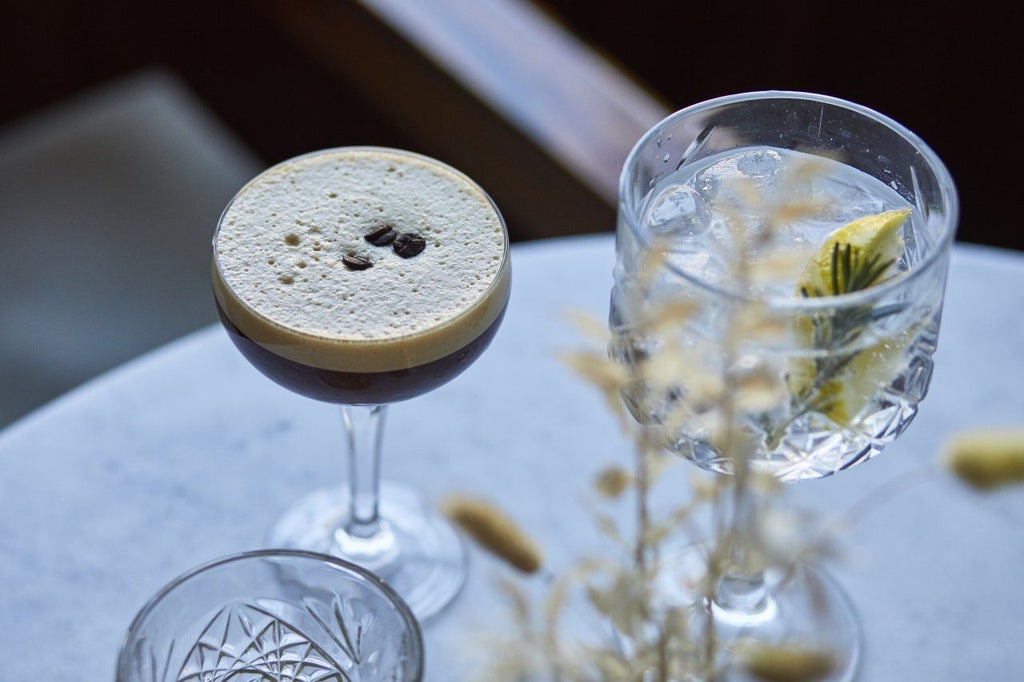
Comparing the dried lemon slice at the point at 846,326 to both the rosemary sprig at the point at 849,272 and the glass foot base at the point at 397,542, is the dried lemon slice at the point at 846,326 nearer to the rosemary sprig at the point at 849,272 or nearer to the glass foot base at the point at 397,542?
the rosemary sprig at the point at 849,272

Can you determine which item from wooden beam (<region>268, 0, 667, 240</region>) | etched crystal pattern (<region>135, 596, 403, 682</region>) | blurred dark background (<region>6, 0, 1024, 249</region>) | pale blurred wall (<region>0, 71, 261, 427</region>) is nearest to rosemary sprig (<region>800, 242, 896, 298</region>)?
etched crystal pattern (<region>135, 596, 403, 682</region>)

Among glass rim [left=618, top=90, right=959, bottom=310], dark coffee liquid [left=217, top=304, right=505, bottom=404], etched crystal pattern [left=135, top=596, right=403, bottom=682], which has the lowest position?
etched crystal pattern [left=135, top=596, right=403, bottom=682]

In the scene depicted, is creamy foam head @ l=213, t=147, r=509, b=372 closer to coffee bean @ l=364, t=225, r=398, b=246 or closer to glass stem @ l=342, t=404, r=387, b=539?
coffee bean @ l=364, t=225, r=398, b=246

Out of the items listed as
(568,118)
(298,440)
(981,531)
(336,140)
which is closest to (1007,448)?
(981,531)

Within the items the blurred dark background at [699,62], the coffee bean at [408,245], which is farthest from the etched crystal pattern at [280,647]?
the blurred dark background at [699,62]

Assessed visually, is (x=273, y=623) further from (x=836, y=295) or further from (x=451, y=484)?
(x=836, y=295)

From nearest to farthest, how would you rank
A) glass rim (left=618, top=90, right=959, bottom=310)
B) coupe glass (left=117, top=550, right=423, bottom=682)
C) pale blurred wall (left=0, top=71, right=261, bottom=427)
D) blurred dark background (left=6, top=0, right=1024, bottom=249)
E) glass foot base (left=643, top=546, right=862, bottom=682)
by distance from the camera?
glass rim (left=618, top=90, right=959, bottom=310)
coupe glass (left=117, top=550, right=423, bottom=682)
glass foot base (left=643, top=546, right=862, bottom=682)
pale blurred wall (left=0, top=71, right=261, bottom=427)
blurred dark background (left=6, top=0, right=1024, bottom=249)

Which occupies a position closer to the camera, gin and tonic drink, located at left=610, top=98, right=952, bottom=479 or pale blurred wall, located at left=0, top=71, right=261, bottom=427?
gin and tonic drink, located at left=610, top=98, right=952, bottom=479
